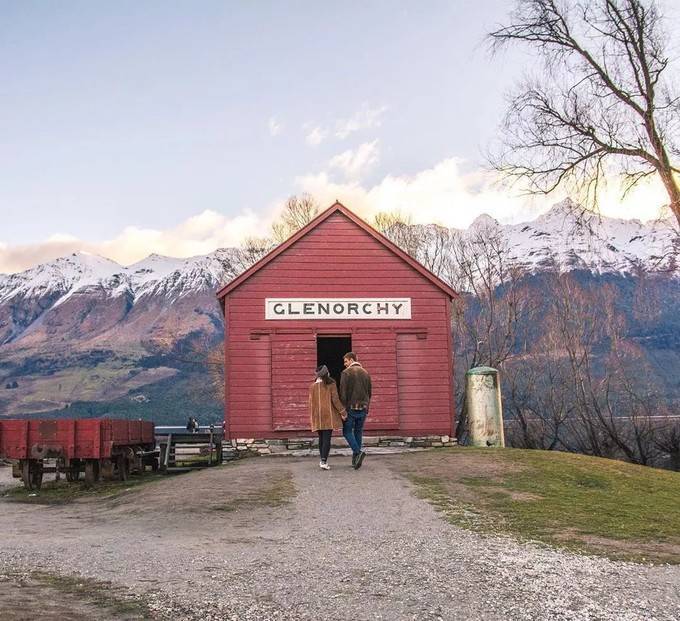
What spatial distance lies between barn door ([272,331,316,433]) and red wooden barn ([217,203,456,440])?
3 centimetres

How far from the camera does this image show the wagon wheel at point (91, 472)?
628 inches

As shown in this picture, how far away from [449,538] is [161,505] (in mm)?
4768

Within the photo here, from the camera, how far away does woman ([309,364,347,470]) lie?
13.2 meters

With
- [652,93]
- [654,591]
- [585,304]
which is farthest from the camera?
[585,304]

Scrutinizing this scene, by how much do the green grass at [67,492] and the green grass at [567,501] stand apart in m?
6.36

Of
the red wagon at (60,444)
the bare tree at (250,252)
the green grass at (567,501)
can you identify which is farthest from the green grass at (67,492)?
the bare tree at (250,252)

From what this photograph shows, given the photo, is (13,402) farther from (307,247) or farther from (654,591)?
(654,591)

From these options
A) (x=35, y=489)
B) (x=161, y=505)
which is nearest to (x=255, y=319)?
(x=35, y=489)

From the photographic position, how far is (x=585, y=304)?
49.2 m

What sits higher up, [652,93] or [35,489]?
[652,93]

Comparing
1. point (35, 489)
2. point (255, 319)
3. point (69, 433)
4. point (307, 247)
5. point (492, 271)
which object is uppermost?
point (492, 271)

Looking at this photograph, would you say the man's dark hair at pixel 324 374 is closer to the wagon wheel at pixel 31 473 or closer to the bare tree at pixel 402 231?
the wagon wheel at pixel 31 473

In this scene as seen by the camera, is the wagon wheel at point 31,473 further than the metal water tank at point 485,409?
No

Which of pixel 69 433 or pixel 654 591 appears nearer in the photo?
pixel 654 591
